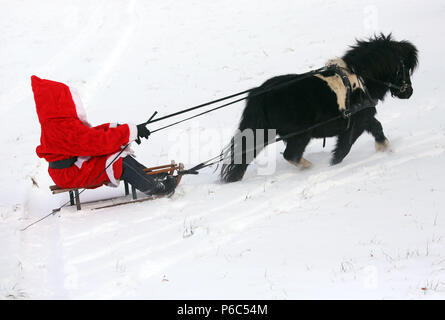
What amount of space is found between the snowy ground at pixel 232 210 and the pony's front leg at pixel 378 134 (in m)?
0.13

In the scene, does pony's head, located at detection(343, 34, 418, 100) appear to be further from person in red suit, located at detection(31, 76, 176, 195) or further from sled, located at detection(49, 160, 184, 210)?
person in red suit, located at detection(31, 76, 176, 195)

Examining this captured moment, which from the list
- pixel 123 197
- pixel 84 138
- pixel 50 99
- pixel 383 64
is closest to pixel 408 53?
pixel 383 64

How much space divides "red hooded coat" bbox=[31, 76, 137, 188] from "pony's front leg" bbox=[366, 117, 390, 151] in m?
3.04

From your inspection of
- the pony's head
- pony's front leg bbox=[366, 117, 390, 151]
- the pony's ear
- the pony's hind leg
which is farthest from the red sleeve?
the pony's ear

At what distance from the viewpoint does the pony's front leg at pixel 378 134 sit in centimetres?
599

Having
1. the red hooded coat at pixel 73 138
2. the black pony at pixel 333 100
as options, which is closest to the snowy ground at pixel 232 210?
the black pony at pixel 333 100

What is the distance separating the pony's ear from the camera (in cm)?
591

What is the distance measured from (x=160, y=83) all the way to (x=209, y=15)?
543 cm

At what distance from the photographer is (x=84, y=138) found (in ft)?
15.2

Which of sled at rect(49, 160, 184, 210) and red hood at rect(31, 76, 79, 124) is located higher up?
red hood at rect(31, 76, 79, 124)

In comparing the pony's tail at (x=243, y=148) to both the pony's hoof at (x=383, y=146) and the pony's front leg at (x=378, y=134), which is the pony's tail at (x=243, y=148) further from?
the pony's hoof at (x=383, y=146)

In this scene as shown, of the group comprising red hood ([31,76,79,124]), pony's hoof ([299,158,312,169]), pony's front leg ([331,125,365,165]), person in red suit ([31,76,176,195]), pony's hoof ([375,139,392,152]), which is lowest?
pony's hoof ([299,158,312,169])
